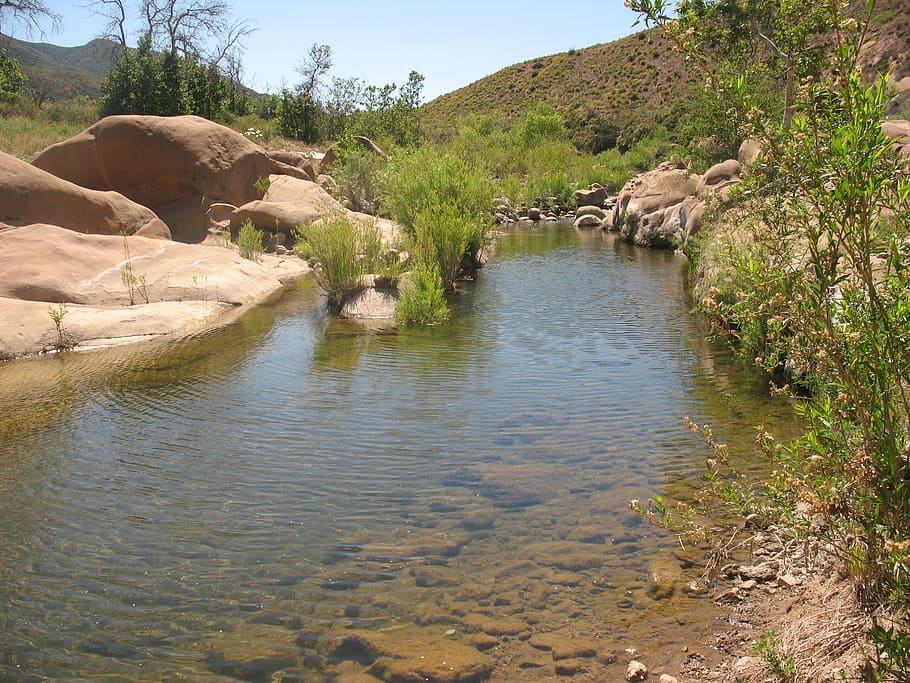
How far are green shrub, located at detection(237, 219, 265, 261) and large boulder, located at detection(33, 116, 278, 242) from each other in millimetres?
2438

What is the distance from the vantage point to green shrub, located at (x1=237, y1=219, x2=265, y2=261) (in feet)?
45.7

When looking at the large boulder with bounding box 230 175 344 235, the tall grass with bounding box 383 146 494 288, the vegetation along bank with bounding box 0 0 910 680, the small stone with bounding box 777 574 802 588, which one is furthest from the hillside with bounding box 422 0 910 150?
the small stone with bounding box 777 574 802 588

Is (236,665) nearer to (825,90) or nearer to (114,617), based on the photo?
(114,617)

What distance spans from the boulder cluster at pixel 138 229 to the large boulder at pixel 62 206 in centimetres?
2

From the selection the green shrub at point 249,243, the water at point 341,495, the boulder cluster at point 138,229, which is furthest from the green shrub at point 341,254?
the green shrub at point 249,243

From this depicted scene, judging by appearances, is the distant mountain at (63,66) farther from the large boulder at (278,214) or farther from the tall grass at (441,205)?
the tall grass at (441,205)

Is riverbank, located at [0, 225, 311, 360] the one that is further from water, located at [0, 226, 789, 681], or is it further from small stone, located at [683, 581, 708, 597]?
small stone, located at [683, 581, 708, 597]

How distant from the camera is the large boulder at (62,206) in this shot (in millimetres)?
12031

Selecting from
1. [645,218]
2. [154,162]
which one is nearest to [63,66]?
[154,162]

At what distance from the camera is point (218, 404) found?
22.3 ft

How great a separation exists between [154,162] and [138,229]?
12.6 ft

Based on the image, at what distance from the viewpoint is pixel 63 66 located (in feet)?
261

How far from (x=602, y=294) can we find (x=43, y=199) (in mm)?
9911

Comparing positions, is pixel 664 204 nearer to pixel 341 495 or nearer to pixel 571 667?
pixel 341 495
